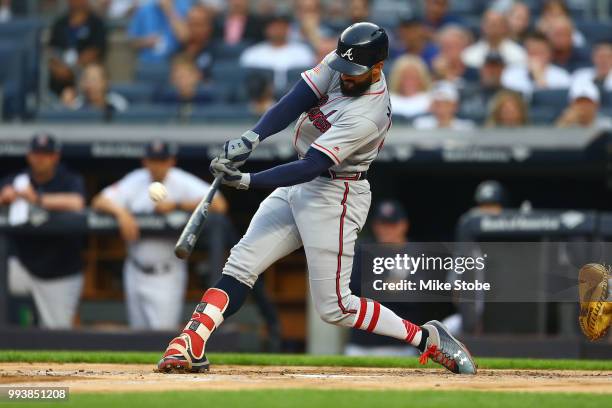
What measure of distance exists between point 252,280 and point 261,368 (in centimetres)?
89

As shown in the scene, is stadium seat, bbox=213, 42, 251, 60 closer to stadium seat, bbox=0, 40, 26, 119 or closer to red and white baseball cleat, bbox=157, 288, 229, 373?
stadium seat, bbox=0, 40, 26, 119

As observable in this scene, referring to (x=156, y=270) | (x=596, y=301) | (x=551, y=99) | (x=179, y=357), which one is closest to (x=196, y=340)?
(x=179, y=357)

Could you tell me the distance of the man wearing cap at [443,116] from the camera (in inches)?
394

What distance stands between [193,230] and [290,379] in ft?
2.67

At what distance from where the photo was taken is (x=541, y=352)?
343 inches

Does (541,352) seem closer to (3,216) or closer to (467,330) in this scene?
(467,330)

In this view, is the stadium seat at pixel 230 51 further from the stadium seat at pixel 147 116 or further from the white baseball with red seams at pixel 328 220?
→ the white baseball with red seams at pixel 328 220

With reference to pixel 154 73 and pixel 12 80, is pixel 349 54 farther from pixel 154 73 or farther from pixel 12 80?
pixel 12 80

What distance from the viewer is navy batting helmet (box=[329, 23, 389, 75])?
5.78 metres

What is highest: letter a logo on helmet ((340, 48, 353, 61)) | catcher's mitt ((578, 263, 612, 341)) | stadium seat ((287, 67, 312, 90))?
stadium seat ((287, 67, 312, 90))

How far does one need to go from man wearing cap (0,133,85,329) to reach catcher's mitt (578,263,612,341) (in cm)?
416

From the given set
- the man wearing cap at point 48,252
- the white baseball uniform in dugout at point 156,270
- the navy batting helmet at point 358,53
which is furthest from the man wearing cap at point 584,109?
the navy batting helmet at point 358,53

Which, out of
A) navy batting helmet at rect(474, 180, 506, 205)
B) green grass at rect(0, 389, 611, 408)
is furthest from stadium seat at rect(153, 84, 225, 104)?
green grass at rect(0, 389, 611, 408)

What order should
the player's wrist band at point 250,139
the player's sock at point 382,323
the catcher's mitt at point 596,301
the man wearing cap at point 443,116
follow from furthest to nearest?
the man wearing cap at point 443,116 → the catcher's mitt at point 596,301 → the player's sock at point 382,323 → the player's wrist band at point 250,139
